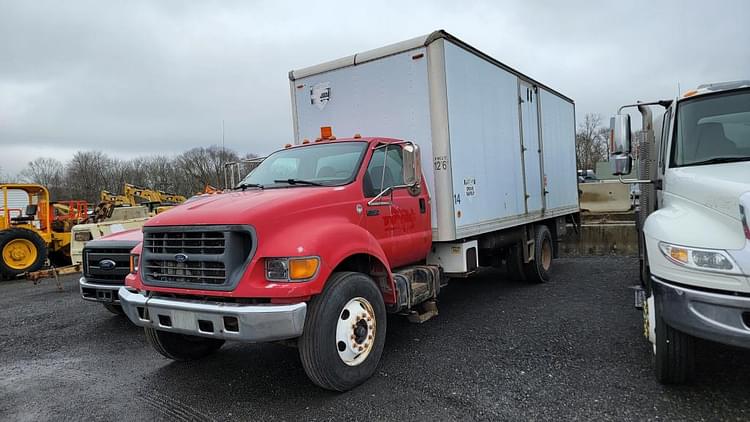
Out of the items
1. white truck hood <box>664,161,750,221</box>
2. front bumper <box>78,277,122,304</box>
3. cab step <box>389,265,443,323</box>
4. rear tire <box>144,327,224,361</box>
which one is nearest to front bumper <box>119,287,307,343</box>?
rear tire <box>144,327,224,361</box>

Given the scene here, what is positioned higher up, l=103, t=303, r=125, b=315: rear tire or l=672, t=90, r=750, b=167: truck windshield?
l=672, t=90, r=750, b=167: truck windshield

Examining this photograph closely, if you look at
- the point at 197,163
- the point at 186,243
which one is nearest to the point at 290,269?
the point at 186,243

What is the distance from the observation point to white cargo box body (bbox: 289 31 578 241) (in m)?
5.01

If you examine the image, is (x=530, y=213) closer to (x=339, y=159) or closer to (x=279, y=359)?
(x=339, y=159)

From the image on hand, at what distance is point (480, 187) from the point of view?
5.64m

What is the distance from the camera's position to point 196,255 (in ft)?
11.5

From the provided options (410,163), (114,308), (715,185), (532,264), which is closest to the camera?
(715,185)

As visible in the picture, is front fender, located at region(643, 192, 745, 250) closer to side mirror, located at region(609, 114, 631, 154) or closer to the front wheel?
side mirror, located at region(609, 114, 631, 154)

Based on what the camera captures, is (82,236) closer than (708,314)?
No

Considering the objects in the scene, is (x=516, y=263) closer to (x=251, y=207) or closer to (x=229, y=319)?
(x=251, y=207)

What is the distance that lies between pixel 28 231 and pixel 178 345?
31.7 ft

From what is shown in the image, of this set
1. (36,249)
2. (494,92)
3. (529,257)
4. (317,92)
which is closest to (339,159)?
→ (317,92)

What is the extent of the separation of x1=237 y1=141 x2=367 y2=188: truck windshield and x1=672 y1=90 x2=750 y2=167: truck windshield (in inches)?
114

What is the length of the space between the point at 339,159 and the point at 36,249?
10788 mm
